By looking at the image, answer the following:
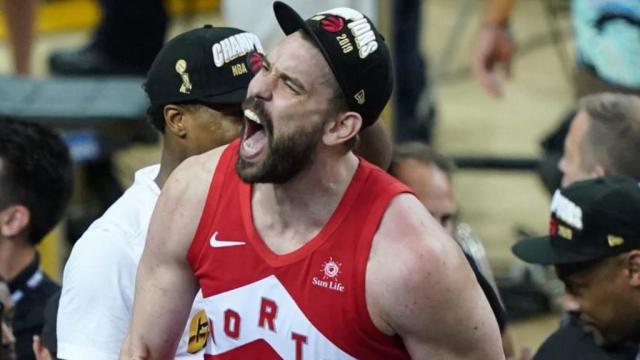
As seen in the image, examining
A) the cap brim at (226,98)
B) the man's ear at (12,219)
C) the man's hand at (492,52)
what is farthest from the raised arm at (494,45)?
the cap brim at (226,98)

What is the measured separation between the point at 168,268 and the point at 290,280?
0.37 metres

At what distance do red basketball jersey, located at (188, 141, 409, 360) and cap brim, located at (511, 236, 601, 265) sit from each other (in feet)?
3.09

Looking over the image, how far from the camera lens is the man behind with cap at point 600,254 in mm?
4410

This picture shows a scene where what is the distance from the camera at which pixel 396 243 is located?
365cm

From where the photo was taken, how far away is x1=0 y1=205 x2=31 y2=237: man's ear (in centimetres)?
509

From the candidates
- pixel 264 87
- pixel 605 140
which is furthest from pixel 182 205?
pixel 605 140

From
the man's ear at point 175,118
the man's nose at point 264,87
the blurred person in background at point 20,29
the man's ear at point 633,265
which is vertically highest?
the man's nose at point 264,87

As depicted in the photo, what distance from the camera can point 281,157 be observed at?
12.2 feet

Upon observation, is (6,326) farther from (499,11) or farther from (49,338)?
(499,11)

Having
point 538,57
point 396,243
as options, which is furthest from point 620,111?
point 538,57

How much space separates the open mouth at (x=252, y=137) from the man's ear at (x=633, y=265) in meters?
1.26

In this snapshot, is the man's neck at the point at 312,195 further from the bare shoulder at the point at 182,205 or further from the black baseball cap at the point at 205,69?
the black baseball cap at the point at 205,69

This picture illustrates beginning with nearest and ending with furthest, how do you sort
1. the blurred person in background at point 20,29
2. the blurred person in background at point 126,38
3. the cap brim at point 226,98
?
the cap brim at point 226,98 → the blurred person in background at point 20,29 → the blurred person in background at point 126,38

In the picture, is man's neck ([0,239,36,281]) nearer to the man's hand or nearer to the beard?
the beard
